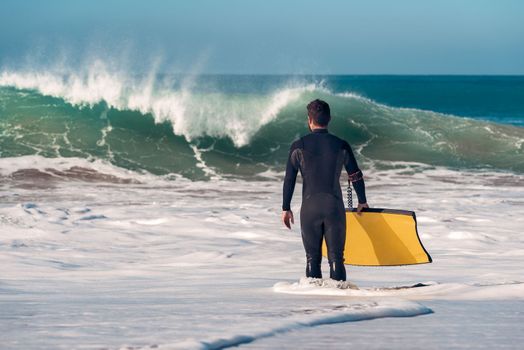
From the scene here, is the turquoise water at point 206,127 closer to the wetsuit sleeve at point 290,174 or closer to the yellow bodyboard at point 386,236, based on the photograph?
the yellow bodyboard at point 386,236

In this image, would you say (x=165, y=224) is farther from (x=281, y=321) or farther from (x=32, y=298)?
(x=281, y=321)

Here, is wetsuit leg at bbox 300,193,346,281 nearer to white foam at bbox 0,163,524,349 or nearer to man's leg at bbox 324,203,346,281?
man's leg at bbox 324,203,346,281

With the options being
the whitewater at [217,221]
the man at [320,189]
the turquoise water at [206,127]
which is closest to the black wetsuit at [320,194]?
the man at [320,189]

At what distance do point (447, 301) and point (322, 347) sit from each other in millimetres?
1445

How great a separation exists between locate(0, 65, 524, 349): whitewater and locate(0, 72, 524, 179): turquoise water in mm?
69

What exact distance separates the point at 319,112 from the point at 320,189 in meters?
0.45

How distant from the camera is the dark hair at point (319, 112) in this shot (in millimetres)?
5484

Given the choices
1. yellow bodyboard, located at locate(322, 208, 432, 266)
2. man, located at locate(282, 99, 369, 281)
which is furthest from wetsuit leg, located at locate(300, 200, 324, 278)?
yellow bodyboard, located at locate(322, 208, 432, 266)

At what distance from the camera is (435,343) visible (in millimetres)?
3867

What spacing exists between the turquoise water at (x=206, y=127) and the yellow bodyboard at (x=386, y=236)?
12.8 meters

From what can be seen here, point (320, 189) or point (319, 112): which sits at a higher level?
point (319, 112)

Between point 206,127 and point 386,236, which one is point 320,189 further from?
point 206,127

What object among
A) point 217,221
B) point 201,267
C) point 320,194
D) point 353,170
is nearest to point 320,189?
point 320,194

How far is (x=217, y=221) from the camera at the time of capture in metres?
10.7
